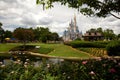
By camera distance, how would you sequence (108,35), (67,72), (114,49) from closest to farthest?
(67,72), (114,49), (108,35)

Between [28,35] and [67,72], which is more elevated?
[28,35]

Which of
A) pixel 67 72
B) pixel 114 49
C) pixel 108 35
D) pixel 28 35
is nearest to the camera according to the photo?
pixel 67 72

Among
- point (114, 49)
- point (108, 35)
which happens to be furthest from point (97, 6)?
point (108, 35)

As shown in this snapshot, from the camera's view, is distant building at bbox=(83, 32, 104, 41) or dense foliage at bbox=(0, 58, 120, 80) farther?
distant building at bbox=(83, 32, 104, 41)

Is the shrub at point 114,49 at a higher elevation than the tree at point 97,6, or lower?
lower

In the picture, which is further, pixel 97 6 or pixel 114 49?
pixel 114 49

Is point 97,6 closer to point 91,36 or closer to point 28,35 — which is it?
point 28,35

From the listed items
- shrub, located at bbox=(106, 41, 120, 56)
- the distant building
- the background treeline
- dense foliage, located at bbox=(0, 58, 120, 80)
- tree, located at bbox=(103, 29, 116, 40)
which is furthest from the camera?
tree, located at bbox=(103, 29, 116, 40)

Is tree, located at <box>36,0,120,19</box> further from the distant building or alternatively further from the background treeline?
the distant building

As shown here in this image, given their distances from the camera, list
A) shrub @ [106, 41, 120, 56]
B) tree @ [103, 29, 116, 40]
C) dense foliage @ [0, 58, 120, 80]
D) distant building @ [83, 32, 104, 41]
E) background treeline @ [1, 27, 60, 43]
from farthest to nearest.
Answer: tree @ [103, 29, 116, 40], distant building @ [83, 32, 104, 41], background treeline @ [1, 27, 60, 43], shrub @ [106, 41, 120, 56], dense foliage @ [0, 58, 120, 80]

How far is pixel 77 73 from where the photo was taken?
27.1 feet

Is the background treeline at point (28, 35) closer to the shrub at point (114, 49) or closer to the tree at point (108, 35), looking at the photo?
the tree at point (108, 35)

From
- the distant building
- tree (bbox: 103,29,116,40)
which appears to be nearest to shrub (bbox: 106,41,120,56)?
the distant building

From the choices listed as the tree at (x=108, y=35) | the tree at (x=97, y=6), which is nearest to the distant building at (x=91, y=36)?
the tree at (x=108, y=35)
